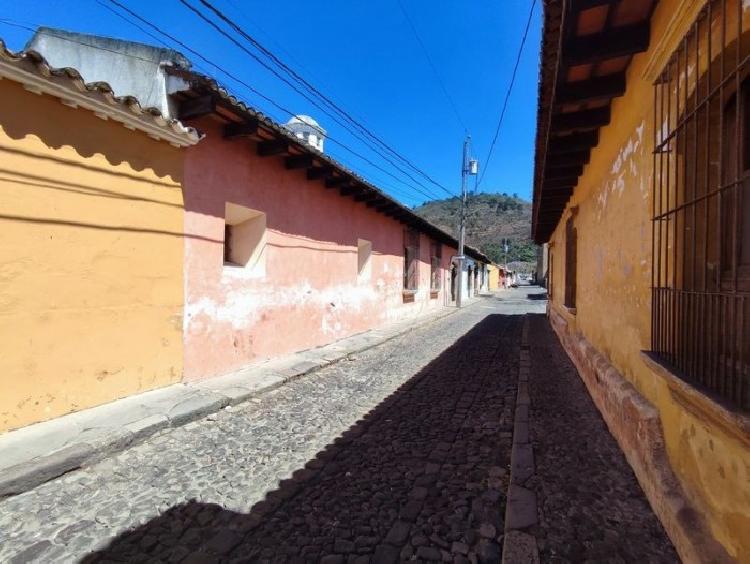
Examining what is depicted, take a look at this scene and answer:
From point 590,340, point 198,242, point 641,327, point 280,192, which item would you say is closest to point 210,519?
point 641,327

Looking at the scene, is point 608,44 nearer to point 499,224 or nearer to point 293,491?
point 293,491

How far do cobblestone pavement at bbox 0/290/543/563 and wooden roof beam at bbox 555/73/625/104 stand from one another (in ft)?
10.2

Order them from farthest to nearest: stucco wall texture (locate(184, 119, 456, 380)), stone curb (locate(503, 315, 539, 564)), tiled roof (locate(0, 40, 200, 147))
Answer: stucco wall texture (locate(184, 119, 456, 380)) < tiled roof (locate(0, 40, 200, 147)) < stone curb (locate(503, 315, 539, 564))

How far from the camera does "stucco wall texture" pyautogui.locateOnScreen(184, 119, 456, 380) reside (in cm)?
497

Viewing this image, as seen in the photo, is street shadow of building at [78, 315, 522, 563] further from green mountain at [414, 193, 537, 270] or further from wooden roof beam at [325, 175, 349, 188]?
green mountain at [414, 193, 537, 270]

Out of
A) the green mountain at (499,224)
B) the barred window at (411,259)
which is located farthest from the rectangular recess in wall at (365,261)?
the green mountain at (499,224)

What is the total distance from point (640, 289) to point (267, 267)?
195 inches

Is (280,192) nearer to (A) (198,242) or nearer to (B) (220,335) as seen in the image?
(A) (198,242)

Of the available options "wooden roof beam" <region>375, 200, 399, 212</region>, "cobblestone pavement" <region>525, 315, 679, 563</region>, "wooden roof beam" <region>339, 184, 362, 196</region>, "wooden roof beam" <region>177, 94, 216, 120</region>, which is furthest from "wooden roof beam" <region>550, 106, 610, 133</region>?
"wooden roof beam" <region>375, 200, 399, 212</region>

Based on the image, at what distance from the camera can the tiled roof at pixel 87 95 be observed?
A: 3116 mm

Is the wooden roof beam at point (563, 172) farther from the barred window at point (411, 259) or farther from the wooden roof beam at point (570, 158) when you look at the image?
the barred window at point (411, 259)

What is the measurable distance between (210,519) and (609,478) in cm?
268

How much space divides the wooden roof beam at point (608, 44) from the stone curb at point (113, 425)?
458 centimetres

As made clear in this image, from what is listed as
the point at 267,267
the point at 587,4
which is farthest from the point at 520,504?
the point at 267,267
